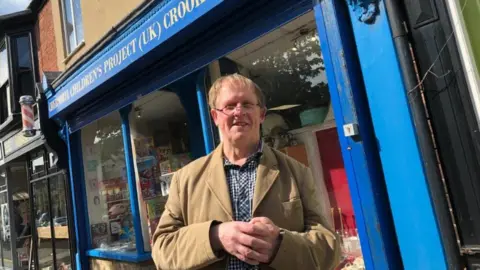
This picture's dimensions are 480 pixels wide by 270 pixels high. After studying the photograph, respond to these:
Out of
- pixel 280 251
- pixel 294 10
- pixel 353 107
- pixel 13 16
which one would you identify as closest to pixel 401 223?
pixel 353 107

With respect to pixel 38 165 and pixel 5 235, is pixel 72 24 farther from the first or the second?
pixel 5 235

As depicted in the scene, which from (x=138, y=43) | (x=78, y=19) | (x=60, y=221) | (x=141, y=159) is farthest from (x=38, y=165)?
(x=138, y=43)

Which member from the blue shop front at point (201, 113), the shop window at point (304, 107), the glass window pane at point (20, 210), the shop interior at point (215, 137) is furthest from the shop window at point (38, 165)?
the shop window at point (304, 107)

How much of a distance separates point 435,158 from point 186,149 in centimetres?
348

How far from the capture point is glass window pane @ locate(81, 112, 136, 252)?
18.0ft

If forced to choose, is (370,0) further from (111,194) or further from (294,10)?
(111,194)

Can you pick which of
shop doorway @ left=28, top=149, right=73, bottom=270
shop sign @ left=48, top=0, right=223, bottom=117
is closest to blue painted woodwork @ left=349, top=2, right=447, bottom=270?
shop sign @ left=48, top=0, right=223, bottom=117

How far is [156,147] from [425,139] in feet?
12.6

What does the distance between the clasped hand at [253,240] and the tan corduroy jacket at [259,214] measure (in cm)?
4

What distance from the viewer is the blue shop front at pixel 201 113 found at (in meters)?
2.41

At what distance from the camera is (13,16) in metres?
8.94

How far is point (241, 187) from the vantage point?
5.54 feet

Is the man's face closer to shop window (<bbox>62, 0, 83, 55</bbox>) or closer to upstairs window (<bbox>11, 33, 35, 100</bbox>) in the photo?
shop window (<bbox>62, 0, 83, 55</bbox>)

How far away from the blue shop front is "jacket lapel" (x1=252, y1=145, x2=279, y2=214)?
2.68 ft
